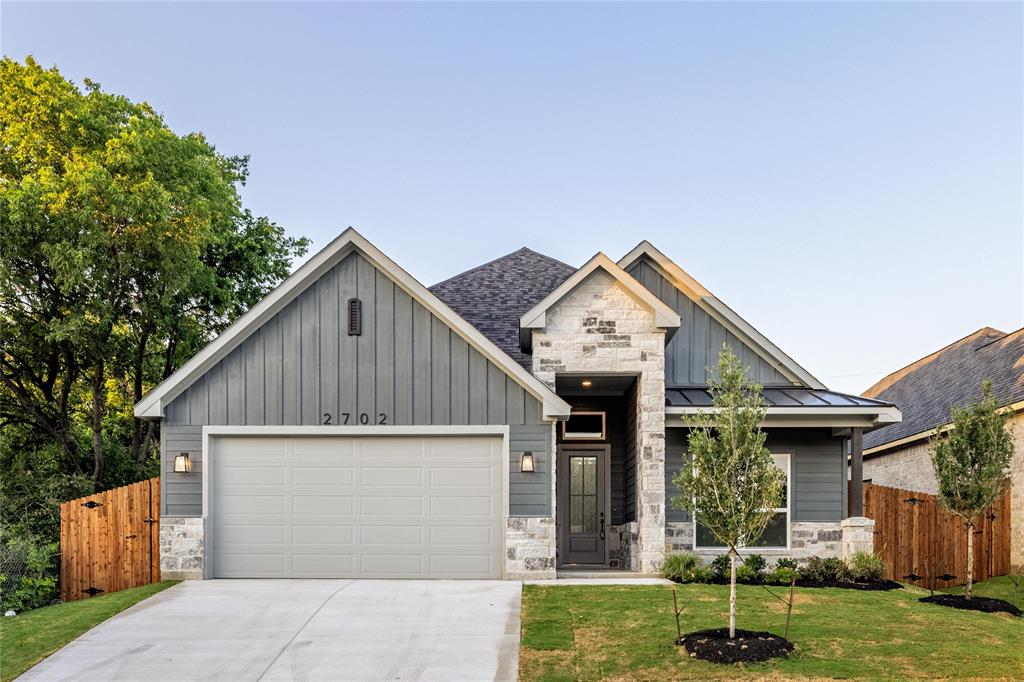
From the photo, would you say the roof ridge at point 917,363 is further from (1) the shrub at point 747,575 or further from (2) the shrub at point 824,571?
(1) the shrub at point 747,575

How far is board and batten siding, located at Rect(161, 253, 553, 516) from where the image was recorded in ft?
43.3

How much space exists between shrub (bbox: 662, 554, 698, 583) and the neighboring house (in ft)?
21.3

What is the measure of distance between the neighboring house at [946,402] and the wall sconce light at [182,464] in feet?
43.9

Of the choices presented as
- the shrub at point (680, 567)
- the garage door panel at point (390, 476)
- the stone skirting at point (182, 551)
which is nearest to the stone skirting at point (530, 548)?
the garage door panel at point (390, 476)

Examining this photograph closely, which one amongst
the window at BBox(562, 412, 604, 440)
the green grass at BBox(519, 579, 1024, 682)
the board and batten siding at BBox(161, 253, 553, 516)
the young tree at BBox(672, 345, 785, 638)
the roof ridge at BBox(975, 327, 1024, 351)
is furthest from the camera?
the roof ridge at BBox(975, 327, 1024, 351)

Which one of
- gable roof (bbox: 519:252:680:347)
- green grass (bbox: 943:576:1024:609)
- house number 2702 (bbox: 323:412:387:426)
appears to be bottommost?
green grass (bbox: 943:576:1024:609)

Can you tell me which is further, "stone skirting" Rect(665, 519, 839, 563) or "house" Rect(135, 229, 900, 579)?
"stone skirting" Rect(665, 519, 839, 563)

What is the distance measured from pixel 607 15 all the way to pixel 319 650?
11304 mm

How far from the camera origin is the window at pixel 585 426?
15.9 m

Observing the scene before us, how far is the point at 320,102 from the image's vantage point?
1877 centimetres

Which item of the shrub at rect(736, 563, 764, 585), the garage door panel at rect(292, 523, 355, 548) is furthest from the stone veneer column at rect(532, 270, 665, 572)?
the garage door panel at rect(292, 523, 355, 548)

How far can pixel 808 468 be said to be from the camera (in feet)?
48.1

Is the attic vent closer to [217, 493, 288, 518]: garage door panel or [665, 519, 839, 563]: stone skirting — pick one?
[217, 493, 288, 518]: garage door panel

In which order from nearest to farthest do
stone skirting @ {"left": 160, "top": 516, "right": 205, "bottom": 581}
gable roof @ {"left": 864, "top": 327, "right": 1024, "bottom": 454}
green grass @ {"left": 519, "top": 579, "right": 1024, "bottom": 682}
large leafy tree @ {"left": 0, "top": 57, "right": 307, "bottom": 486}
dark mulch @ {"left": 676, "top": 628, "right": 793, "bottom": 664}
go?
green grass @ {"left": 519, "top": 579, "right": 1024, "bottom": 682}
dark mulch @ {"left": 676, "top": 628, "right": 793, "bottom": 664}
stone skirting @ {"left": 160, "top": 516, "right": 205, "bottom": 581}
large leafy tree @ {"left": 0, "top": 57, "right": 307, "bottom": 486}
gable roof @ {"left": 864, "top": 327, "right": 1024, "bottom": 454}
